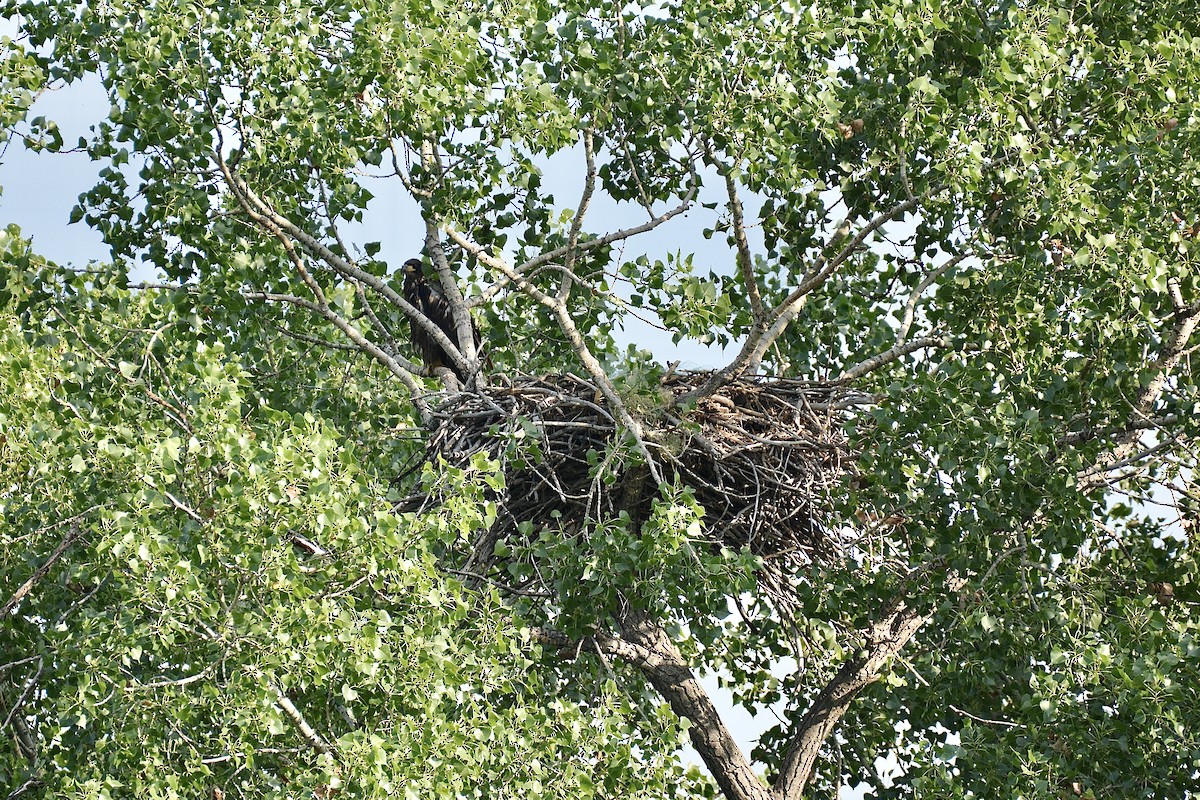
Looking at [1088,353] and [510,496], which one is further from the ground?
[1088,353]

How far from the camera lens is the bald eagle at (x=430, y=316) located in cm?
859

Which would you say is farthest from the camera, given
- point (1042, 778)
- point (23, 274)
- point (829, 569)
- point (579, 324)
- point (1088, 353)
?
point (579, 324)

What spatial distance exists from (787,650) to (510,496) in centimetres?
246

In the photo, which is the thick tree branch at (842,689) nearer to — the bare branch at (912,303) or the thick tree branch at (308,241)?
the bare branch at (912,303)

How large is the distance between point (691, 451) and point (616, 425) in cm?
68

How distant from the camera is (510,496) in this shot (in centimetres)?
740

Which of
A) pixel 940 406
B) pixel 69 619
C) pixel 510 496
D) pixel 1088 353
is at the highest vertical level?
pixel 1088 353

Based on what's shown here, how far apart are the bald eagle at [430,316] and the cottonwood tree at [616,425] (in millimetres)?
301

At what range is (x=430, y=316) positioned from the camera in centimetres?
941

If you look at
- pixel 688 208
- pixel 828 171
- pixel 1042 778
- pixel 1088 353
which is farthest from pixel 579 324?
pixel 1042 778

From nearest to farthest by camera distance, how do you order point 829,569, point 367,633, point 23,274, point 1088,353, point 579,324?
point 367,633 → point 1088,353 → point 23,274 → point 829,569 → point 579,324

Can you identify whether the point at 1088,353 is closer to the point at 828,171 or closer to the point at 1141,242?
the point at 1141,242

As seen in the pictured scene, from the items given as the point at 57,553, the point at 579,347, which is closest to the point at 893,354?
the point at 579,347

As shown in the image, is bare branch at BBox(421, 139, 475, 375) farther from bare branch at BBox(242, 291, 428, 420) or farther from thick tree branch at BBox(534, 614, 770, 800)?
thick tree branch at BBox(534, 614, 770, 800)
